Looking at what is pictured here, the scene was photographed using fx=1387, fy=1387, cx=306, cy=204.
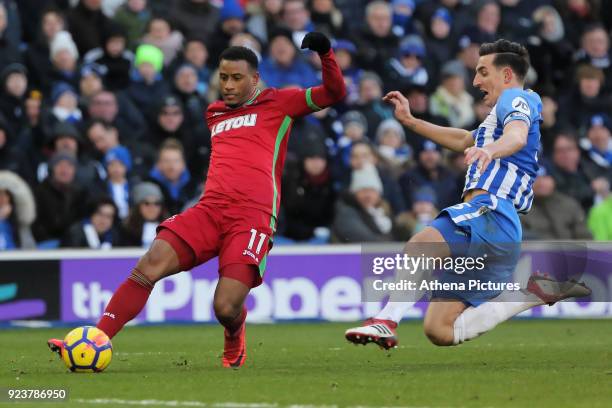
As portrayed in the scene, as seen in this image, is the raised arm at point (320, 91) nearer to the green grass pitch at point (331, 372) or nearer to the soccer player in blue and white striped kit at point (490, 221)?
the soccer player in blue and white striped kit at point (490, 221)

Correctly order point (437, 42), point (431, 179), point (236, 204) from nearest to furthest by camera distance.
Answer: point (236, 204)
point (431, 179)
point (437, 42)

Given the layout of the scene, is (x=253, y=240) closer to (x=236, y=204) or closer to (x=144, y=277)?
(x=236, y=204)

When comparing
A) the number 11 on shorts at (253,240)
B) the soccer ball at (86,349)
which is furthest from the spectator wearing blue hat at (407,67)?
the soccer ball at (86,349)

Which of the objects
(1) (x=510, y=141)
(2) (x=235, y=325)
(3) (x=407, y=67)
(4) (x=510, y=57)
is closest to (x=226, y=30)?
(3) (x=407, y=67)

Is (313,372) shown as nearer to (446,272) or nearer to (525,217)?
(446,272)

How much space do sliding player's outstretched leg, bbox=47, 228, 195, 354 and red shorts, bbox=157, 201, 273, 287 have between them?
22 millimetres

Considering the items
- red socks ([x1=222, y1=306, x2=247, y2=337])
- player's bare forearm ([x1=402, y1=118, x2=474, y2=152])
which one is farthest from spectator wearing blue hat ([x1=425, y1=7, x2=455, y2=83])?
red socks ([x1=222, y1=306, x2=247, y2=337])

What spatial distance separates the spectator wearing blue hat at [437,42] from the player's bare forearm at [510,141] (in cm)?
1119

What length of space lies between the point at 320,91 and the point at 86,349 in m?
2.52

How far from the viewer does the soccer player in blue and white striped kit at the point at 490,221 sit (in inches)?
374

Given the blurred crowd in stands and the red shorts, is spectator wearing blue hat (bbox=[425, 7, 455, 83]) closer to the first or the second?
the blurred crowd in stands

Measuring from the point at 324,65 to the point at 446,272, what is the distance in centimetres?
173

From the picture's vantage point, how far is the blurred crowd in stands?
1659cm

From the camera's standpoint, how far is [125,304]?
974 cm
